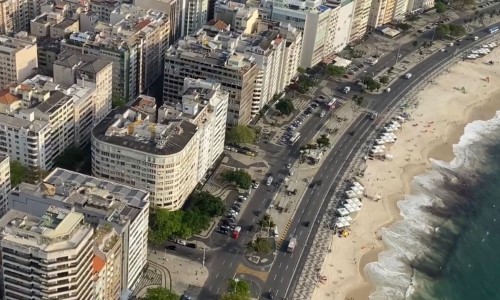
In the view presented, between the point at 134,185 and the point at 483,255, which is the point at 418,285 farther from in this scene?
the point at 134,185

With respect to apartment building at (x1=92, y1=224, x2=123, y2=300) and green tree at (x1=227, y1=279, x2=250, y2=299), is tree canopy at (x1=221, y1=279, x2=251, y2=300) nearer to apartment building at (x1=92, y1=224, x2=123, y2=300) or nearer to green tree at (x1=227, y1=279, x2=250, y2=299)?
green tree at (x1=227, y1=279, x2=250, y2=299)

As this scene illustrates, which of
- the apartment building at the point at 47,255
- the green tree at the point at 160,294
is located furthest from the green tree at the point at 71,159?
the apartment building at the point at 47,255

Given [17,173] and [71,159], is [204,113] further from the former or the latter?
[17,173]

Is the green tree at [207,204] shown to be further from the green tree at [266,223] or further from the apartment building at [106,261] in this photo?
the apartment building at [106,261]

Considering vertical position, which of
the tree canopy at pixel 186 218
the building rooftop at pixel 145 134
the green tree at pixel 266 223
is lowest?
the green tree at pixel 266 223

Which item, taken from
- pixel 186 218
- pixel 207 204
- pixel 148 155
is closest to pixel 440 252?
pixel 207 204

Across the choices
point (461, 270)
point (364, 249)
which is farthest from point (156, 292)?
point (461, 270)
